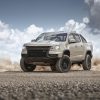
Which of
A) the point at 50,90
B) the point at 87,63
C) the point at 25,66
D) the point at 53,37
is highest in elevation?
the point at 53,37

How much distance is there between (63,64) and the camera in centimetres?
2150

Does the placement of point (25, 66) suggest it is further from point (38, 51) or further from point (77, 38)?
point (77, 38)

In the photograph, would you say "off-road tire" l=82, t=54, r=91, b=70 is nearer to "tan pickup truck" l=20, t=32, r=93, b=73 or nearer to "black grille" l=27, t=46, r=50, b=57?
"tan pickup truck" l=20, t=32, r=93, b=73

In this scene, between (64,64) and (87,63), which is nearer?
(64,64)

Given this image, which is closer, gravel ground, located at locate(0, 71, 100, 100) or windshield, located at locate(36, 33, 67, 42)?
gravel ground, located at locate(0, 71, 100, 100)

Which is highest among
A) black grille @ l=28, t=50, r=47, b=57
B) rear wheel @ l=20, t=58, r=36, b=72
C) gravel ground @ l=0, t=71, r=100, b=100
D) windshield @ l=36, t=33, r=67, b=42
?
windshield @ l=36, t=33, r=67, b=42

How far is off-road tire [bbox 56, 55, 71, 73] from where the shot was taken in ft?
69.4

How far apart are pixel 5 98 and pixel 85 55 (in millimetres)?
17036

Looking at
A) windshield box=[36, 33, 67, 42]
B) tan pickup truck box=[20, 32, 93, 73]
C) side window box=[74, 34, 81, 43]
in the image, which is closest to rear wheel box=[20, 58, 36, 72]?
tan pickup truck box=[20, 32, 93, 73]

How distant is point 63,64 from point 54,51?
77 cm

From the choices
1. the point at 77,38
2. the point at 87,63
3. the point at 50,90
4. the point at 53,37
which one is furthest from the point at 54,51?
the point at 50,90

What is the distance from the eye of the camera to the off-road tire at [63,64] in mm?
21156

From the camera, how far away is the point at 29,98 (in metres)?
7.26

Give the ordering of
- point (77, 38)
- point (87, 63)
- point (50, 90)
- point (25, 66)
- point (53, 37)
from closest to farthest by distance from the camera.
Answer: point (50, 90) → point (53, 37) → point (25, 66) → point (77, 38) → point (87, 63)
